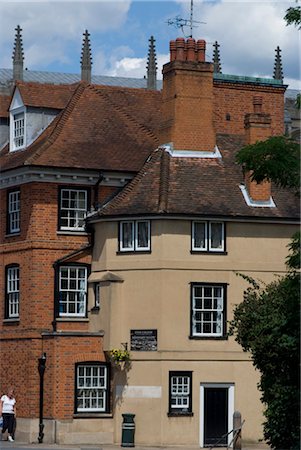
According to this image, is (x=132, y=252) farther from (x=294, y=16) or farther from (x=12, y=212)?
(x=294, y=16)

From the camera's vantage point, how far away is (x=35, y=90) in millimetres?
54094

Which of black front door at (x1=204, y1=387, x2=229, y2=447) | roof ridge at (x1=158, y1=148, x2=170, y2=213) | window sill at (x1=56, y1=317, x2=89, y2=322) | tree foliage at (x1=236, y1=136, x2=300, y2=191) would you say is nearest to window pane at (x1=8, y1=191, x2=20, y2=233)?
window sill at (x1=56, y1=317, x2=89, y2=322)

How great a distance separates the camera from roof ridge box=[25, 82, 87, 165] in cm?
5034

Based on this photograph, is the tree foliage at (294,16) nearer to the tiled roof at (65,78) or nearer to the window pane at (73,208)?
the window pane at (73,208)

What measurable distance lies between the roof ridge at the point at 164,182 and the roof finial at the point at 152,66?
151 feet

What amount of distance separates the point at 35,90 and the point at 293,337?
2307cm

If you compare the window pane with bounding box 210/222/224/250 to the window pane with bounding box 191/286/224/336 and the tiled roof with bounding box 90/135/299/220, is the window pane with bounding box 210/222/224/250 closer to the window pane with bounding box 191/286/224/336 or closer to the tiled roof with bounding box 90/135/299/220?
the tiled roof with bounding box 90/135/299/220

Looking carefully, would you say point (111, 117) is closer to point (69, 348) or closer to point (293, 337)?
point (69, 348)

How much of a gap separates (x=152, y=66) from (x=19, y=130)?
151 feet

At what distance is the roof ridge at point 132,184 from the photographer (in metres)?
49.8

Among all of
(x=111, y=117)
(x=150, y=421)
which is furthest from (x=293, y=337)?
(x=111, y=117)

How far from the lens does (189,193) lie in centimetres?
4947

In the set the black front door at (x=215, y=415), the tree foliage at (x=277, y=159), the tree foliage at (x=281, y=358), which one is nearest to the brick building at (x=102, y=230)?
the black front door at (x=215, y=415)

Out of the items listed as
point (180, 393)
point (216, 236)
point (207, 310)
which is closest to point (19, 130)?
point (216, 236)
